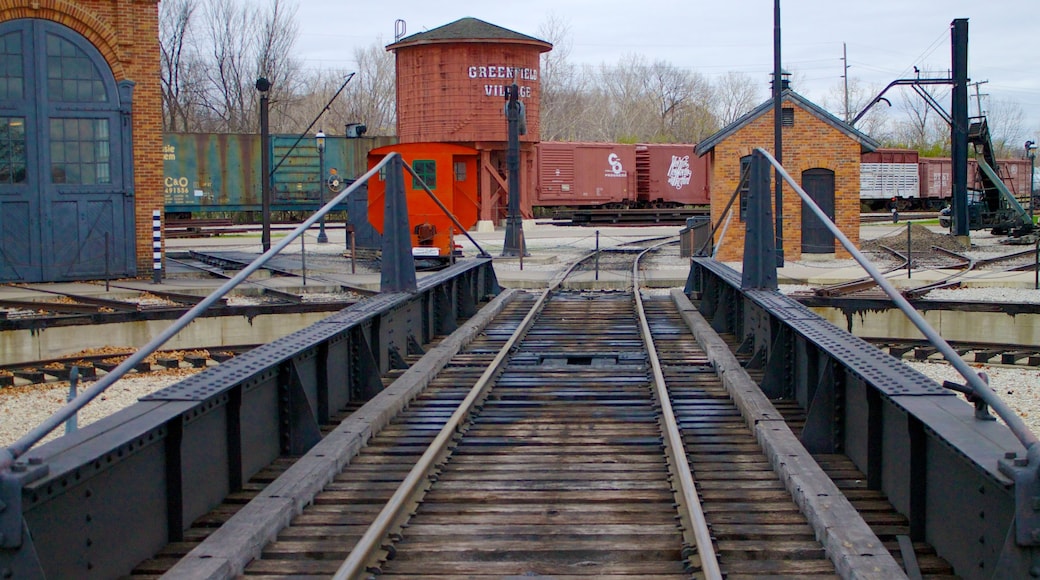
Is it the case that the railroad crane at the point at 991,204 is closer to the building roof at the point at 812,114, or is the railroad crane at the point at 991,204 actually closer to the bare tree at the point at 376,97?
the building roof at the point at 812,114

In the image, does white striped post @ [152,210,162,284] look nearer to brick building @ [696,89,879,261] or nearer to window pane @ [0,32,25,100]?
window pane @ [0,32,25,100]

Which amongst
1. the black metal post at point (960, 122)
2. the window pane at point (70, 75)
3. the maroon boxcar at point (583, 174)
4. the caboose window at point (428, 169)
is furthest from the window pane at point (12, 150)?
the maroon boxcar at point (583, 174)

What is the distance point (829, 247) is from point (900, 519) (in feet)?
76.0

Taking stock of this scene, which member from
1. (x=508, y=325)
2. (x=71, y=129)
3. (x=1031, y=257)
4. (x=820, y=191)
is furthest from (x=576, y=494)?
(x=1031, y=257)

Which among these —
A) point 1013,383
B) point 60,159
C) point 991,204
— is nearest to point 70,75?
point 60,159

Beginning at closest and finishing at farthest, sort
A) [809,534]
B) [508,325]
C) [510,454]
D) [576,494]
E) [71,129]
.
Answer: [809,534] → [576,494] → [510,454] → [508,325] → [71,129]

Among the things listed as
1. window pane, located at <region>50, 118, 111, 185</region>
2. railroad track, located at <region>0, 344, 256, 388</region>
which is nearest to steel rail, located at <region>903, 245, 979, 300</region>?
railroad track, located at <region>0, 344, 256, 388</region>

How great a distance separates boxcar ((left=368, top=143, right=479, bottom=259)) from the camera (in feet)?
85.4

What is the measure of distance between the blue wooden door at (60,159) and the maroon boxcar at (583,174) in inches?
1072

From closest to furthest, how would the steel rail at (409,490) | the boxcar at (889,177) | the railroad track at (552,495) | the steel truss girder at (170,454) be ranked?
the steel truss girder at (170,454) < the steel rail at (409,490) < the railroad track at (552,495) < the boxcar at (889,177)

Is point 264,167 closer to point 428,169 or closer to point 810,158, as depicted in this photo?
point 428,169

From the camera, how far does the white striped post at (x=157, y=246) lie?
21.2 m

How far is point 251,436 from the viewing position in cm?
689

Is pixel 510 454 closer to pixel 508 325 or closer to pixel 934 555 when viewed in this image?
pixel 934 555
